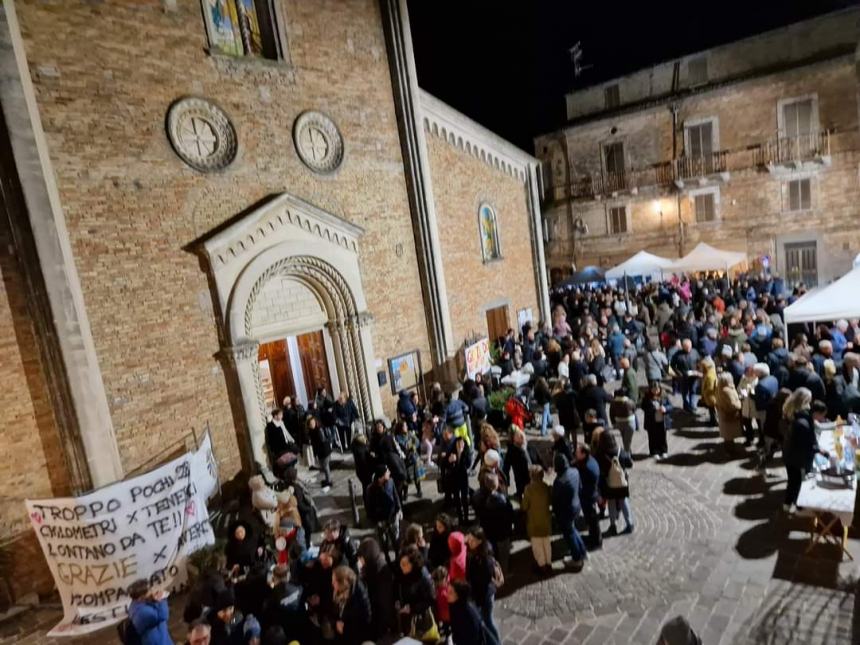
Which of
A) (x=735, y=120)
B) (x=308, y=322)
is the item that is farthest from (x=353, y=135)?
(x=735, y=120)

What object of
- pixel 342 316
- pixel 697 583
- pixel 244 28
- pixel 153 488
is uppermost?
A: pixel 244 28

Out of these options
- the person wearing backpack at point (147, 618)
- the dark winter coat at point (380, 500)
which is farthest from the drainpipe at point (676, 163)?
the person wearing backpack at point (147, 618)

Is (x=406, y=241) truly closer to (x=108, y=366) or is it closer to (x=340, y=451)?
(x=340, y=451)

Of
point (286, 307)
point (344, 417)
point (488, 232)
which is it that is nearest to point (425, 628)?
point (344, 417)

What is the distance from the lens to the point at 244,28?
10281 millimetres

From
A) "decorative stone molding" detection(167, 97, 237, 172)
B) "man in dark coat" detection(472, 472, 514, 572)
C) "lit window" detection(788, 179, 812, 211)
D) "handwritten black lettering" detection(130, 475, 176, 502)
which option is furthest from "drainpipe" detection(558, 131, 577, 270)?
"handwritten black lettering" detection(130, 475, 176, 502)

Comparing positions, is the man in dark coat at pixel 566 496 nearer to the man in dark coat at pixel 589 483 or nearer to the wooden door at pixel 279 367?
the man in dark coat at pixel 589 483

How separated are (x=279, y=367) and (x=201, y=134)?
5.77 metres

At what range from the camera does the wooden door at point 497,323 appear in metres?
16.5

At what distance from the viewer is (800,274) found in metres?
23.3

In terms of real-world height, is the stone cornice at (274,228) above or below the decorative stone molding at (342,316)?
above

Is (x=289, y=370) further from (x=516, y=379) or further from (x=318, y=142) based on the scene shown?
(x=516, y=379)

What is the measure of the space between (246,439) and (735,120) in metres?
25.2

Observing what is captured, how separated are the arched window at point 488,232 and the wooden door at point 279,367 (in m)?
6.57
